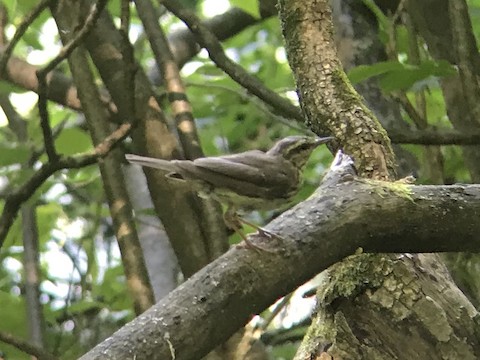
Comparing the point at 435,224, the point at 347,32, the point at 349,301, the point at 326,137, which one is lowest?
the point at 349,301

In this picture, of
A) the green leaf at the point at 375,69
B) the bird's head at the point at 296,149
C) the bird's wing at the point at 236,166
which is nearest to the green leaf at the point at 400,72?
the green leaf at the point at 375,69

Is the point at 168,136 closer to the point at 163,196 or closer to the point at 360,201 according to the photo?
the point at 163,196

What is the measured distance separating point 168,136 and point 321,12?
0.68 m

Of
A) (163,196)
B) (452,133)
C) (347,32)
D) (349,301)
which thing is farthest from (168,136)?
(349,301)

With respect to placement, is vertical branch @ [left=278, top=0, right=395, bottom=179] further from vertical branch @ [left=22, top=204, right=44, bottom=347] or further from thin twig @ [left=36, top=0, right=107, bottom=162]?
vertical branch @ [left=22, top=204, right=44, bottom=347]

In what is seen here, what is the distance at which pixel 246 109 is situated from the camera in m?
2.50

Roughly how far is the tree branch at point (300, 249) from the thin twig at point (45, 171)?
61 cm

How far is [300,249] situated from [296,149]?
624mm

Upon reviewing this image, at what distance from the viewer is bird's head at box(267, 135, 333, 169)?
1.62 m

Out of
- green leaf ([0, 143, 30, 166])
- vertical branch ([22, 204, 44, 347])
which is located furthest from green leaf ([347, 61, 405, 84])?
vertical branch ([22, 204, 44, 347])

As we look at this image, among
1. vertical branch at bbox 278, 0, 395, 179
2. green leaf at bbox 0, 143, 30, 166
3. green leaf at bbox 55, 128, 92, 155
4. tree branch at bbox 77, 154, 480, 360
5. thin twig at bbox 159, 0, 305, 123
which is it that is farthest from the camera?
green leaf at bbox 55, 128, 92, 155

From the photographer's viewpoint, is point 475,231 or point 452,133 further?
point 452,133

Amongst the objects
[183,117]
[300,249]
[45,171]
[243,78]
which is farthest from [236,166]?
[183,117]

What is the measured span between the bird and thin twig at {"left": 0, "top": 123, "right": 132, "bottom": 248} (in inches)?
11.1
